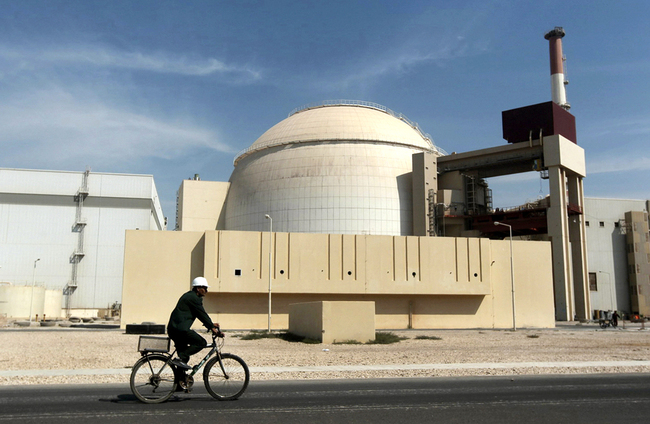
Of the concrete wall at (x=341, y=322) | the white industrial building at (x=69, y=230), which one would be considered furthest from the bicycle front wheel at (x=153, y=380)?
the white industrial building at (x=69, y=230)

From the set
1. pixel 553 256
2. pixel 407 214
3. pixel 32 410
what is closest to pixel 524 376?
pixel 32 410

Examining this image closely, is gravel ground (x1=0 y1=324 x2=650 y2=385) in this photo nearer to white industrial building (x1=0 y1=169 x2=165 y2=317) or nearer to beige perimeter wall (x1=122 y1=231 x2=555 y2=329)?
beige perimeter wall (x1=122 y1=231 x2=555 y2=329)

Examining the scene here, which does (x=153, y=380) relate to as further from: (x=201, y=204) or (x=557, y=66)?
(x=557, y=66)

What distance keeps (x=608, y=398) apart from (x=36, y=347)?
22980mm

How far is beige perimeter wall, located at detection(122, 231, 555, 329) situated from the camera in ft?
153

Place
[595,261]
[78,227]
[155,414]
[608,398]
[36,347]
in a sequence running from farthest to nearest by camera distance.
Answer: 1. [595,261]
2. [78,227]
3. [36,347]
4. [608,398]
5. [155,414]

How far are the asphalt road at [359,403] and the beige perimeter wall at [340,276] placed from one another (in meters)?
33.1

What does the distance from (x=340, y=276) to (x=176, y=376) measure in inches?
1514

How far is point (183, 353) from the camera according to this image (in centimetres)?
1084

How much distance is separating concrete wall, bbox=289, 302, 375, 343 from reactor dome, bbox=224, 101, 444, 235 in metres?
34.8

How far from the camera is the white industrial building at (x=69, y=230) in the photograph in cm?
7394

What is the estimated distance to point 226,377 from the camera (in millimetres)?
10945

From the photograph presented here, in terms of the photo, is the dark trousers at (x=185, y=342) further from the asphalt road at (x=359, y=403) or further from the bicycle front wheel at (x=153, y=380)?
the asphalt road at (x=359, y=403)

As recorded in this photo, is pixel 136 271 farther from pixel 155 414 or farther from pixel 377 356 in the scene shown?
pixel 155 414
